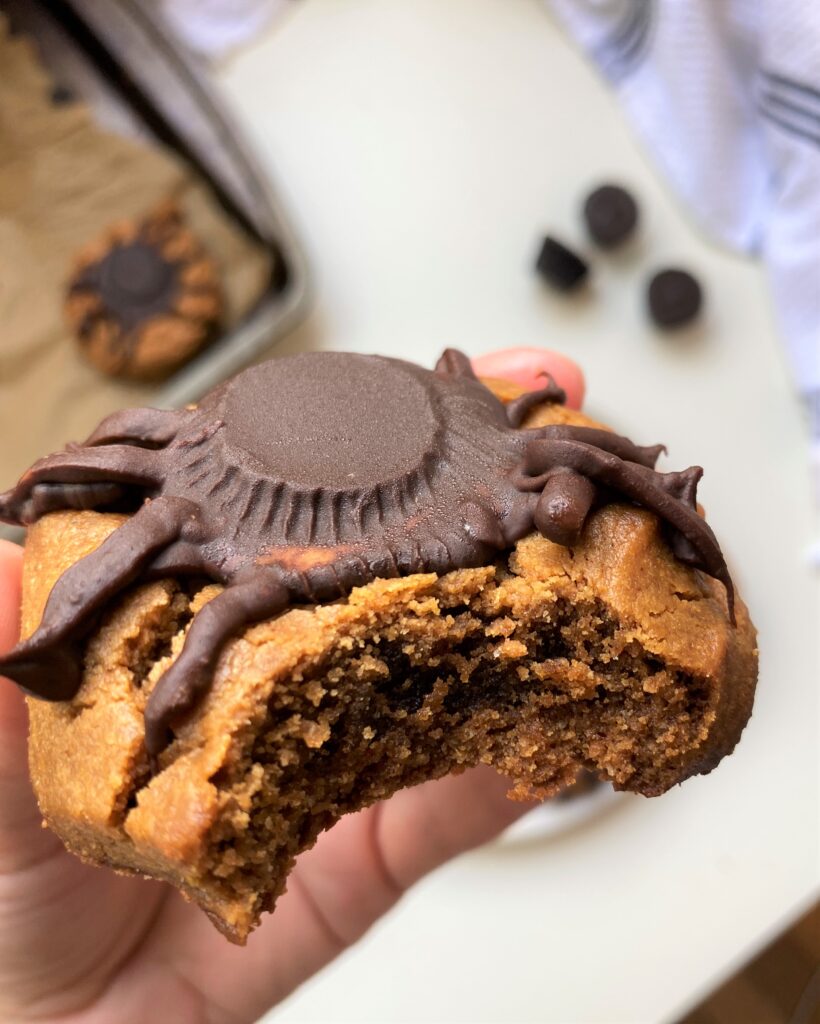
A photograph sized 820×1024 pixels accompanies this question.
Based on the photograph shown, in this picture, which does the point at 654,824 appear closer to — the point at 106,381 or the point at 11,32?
the point at 106,381

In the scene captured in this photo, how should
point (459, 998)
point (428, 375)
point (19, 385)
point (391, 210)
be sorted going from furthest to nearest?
point (391, 210) → point (19, 385) → point (459, 998) → point (428, 375)

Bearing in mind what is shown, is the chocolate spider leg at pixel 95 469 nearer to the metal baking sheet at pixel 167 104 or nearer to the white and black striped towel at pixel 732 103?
the metal baking sheet at pixel 167 104

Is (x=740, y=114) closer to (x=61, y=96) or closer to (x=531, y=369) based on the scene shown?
(x=531, y=369)

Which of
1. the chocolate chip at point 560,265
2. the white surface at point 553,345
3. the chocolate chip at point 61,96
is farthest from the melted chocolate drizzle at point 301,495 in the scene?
the chocolate chip at point 61,96

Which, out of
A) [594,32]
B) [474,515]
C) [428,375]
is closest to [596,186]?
[594,32]

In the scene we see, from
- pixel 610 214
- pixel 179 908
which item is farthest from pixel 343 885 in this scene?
pixel 610 214

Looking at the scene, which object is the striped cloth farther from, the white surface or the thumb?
the thumb
